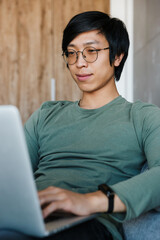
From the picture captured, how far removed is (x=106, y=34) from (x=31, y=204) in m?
1.01

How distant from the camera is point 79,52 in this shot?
1.40m

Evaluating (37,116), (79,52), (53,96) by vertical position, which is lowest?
(53,96)

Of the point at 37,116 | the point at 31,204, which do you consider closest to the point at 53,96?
the point at 37,116

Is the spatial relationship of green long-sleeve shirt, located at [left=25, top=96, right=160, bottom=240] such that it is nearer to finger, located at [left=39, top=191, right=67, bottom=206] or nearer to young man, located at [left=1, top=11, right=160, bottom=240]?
young man, located at [left=1, top=11, right=160, bottom=240]

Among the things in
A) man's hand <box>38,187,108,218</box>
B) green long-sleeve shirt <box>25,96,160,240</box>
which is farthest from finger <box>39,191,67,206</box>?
green long-sleeve shirt <box>25,96,160,240</box>

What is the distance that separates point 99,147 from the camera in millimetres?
1178

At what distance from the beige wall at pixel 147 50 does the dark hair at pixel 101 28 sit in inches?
70.7

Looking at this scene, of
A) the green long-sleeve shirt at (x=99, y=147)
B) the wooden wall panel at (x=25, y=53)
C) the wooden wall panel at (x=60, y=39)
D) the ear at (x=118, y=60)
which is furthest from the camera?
the wooden wall panel at (x=60, y=39)

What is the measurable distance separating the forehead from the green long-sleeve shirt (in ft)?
0.87

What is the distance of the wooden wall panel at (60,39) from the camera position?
10.2ft

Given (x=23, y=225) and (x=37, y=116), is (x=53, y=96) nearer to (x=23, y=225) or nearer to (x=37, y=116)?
(x=37, y=116)

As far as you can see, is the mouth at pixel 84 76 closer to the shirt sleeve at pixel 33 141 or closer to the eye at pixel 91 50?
the eye at pixel 91 50

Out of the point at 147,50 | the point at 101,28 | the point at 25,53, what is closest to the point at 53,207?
the point at 101,28

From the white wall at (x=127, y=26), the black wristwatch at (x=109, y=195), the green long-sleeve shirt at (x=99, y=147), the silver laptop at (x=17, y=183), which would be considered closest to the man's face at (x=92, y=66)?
the green long-sleeve shirt at (x=99, y=147)
